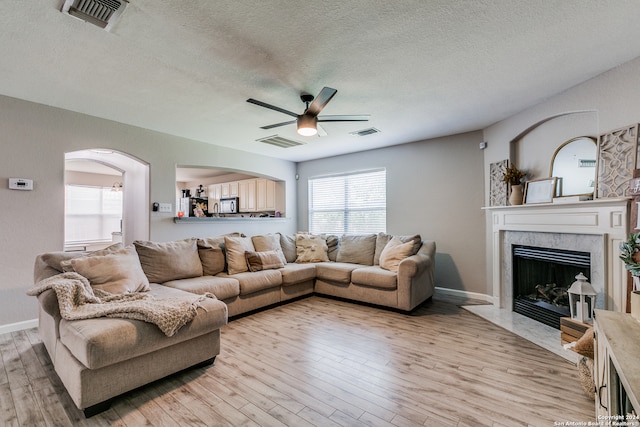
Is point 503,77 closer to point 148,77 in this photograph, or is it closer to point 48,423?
point 148,77

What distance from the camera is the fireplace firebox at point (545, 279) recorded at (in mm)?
3061

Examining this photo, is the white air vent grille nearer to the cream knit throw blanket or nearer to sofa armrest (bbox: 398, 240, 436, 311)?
sofa armrest (bbox: 398, 240, 436, 311)

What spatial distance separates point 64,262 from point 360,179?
4.46 meters

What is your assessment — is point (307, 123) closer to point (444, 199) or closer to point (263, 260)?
point (263, 260)

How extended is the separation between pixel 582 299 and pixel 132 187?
6.35 m

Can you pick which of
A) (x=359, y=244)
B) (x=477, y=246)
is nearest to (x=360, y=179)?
(x=359, y=244)

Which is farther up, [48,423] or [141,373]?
[141,373]

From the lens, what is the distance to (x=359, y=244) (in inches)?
184

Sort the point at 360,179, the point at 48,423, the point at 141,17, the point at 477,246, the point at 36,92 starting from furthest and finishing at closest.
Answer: the point at 360,179, the point at 477,246, the point at 36,92, the point at 141,17, the point at 48,423

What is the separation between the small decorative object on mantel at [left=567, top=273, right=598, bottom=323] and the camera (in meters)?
2.64

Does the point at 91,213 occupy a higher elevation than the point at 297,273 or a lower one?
higher

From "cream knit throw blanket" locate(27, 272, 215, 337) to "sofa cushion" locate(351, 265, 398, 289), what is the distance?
86.9 inches

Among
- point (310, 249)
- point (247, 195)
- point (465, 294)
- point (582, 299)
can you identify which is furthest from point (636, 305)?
point (247, 195)

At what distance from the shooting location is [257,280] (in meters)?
3.64
